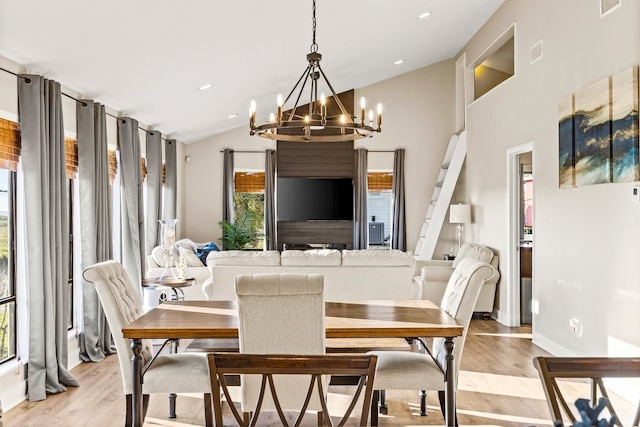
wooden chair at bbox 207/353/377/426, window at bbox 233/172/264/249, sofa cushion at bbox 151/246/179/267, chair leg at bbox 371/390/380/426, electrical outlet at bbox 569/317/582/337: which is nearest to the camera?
wooden chair at bbox 207/353/377/426

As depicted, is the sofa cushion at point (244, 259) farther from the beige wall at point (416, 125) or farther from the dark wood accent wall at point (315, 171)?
the beige wall at point (416, 125)

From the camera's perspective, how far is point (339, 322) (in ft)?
10.7

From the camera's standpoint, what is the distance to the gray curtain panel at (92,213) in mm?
Answer: 5227

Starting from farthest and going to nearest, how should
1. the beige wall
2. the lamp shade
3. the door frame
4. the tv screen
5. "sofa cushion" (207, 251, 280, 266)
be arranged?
the tv screen
the beige wall
the lamp shade
the door frame
"sofa cushion" (207, 251, 280, 266)

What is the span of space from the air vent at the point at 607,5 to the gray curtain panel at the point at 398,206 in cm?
577

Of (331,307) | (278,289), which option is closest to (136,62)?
(331,307)

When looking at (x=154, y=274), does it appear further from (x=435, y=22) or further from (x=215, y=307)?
(x=435, y=22)

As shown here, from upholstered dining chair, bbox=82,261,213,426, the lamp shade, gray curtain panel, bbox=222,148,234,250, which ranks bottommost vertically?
upholstered dining chair, bbox=82,261,213,426

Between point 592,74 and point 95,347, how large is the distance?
196 inches

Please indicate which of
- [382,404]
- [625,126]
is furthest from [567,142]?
[382,404]

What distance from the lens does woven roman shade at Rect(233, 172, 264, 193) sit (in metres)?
10.7

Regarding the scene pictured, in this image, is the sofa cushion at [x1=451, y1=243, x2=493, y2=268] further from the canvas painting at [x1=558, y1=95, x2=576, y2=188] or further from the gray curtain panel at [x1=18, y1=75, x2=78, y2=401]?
the gray curtain panel at [x1=18, y1=75, x2=78, y2=401]

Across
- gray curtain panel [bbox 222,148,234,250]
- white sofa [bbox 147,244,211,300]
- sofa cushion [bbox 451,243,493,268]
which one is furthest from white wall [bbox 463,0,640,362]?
gray curtain panel [bbox 222,148,234,250]

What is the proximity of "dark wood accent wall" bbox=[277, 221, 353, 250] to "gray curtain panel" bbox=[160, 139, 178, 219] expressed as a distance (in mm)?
2107
